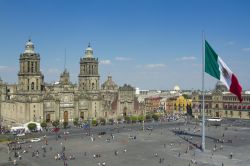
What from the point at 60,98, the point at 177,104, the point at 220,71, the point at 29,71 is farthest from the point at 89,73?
the point at 220,71

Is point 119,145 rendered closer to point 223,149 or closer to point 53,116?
point 223,149

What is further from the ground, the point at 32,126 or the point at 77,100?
the point at 77,100

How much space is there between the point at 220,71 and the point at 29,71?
62.4 meters

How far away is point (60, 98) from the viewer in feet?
366

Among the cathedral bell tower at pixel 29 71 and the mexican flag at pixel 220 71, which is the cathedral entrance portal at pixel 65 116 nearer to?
the cathedral bell tower at pixel 29 71

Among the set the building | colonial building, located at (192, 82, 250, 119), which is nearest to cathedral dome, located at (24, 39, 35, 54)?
colonial building, located at (192, 82, 250, 119)

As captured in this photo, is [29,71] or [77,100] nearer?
[29,71]

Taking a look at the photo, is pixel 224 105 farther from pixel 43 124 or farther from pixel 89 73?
pixel 43 124

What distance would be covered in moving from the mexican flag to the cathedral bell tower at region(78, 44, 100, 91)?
66.1 meters

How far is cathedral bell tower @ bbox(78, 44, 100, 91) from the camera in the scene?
12162 cm

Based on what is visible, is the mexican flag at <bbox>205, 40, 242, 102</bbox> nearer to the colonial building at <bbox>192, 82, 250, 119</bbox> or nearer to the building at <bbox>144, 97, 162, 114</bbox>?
the colonial building at <bbox>192, 82, 250, 119</bbox>

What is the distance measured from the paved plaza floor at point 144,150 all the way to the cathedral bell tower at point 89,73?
104ft

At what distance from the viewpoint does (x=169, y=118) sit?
425 ft

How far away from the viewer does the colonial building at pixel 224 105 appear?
13275 centimetres
